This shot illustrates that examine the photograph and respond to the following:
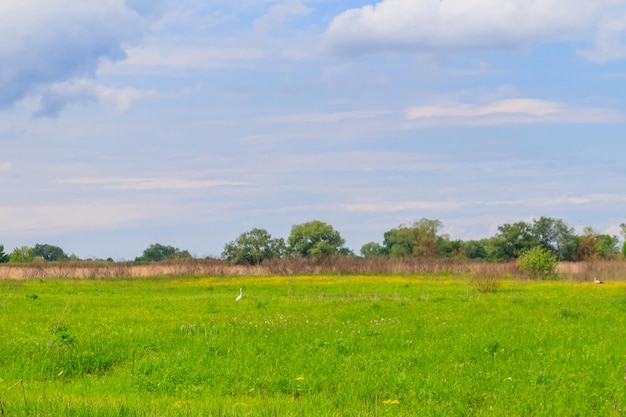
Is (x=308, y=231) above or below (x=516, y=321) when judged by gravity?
above

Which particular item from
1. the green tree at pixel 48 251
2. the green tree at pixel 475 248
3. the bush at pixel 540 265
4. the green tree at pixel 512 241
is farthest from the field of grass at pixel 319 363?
the green tree at pixel 48 251

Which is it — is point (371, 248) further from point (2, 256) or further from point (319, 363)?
point (319, 363)

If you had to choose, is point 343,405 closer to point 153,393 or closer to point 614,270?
point 153,393

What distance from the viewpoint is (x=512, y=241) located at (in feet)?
337

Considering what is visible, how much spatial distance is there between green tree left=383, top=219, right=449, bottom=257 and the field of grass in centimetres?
9192

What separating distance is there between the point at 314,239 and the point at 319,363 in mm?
82099

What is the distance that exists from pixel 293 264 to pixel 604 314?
43.6 metres

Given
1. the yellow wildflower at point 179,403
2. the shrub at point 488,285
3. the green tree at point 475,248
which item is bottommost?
the yellow wildflower at point 179,403

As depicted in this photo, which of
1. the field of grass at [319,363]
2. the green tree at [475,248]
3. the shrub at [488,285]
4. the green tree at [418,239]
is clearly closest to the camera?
the field of grass at [319,363]

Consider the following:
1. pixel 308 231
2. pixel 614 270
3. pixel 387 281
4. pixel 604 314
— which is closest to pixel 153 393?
pixel 604 314

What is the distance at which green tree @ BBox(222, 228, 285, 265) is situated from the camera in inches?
3548

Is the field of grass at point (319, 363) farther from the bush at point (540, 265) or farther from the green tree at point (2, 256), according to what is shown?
the green tree at point (2, 256)

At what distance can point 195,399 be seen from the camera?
12.4 metres

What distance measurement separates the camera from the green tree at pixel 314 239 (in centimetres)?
9638
